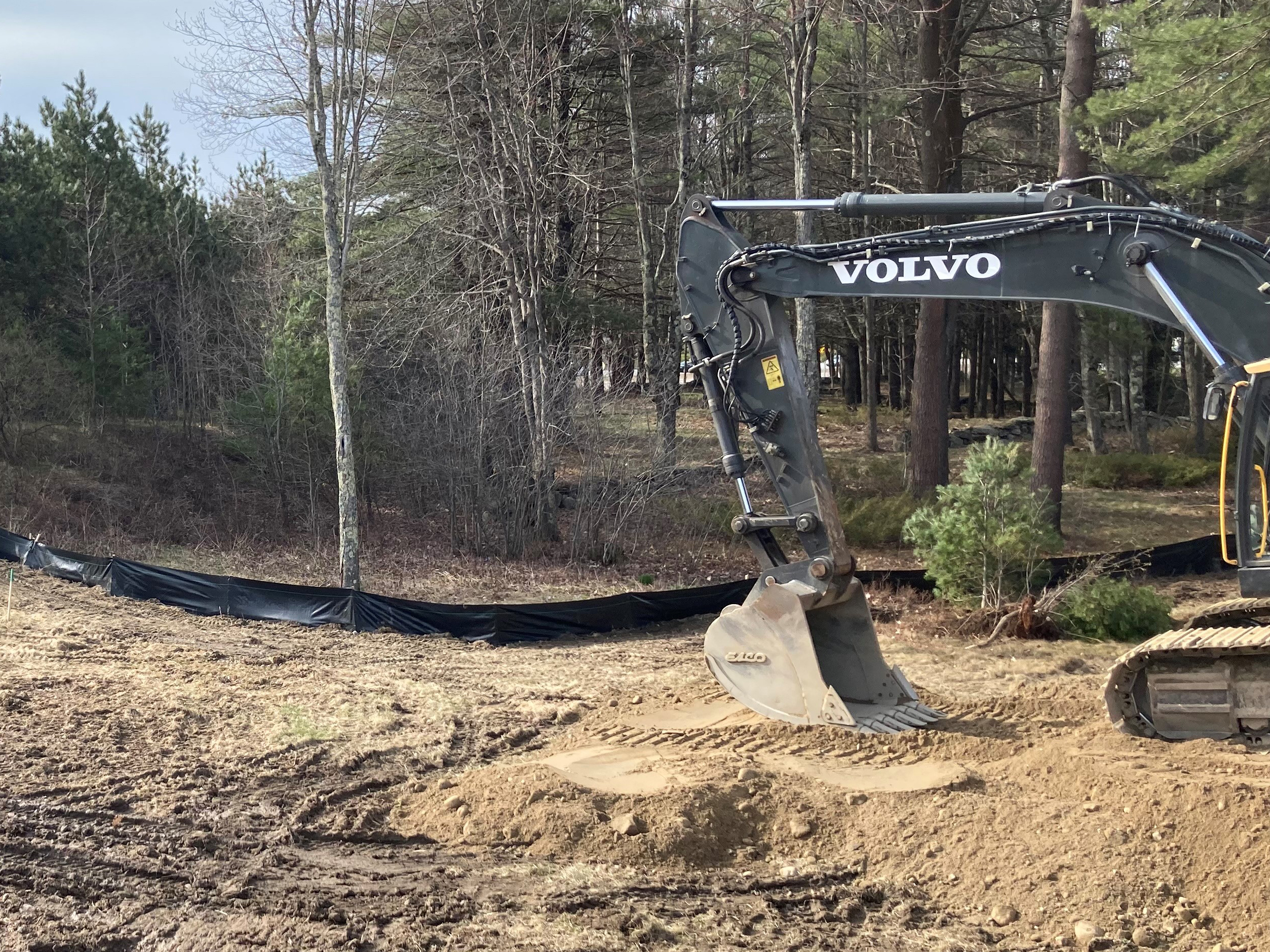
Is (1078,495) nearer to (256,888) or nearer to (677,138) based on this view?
(677,138)

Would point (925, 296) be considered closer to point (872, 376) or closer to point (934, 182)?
point (934, 182)

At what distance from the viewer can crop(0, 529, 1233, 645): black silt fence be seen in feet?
39.2

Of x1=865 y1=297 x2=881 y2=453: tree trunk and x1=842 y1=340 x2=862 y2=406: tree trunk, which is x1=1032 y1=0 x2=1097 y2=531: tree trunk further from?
x1=842 y1=340 x2=862 y2=406: tree trunk

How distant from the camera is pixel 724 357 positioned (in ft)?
26.0

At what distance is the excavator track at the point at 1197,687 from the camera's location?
21.9ft

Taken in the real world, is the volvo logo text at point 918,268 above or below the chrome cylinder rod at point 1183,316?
above

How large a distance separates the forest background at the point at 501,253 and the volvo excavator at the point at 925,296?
7.05 m

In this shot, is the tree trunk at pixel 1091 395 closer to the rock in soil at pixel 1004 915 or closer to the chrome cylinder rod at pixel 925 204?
the chrome cylinder rod at pixel 925 204

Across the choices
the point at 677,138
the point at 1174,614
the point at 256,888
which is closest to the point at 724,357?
the point at 256,888

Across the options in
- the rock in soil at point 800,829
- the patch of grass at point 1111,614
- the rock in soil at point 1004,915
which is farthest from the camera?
the patch of grass at point 1111,614

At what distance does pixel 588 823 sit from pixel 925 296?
3.87m

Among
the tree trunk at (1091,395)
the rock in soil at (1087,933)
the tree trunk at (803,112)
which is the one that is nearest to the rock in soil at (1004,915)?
the rock in soil at (1087,933)

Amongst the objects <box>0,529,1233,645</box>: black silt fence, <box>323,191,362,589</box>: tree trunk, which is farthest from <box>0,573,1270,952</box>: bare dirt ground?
<box>323,191,362,589</box>: tree trunk

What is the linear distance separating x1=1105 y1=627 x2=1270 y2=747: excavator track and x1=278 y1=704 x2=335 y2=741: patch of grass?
535 centimetres
